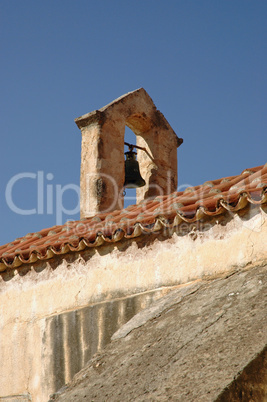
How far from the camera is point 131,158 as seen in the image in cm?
813

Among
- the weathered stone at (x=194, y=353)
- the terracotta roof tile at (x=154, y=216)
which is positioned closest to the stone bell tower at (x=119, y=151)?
the terracotta roof tile at (x=154, y=216)

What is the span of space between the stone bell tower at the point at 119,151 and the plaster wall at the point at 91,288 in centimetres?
180

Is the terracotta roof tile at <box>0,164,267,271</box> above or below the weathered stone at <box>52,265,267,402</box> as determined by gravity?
above

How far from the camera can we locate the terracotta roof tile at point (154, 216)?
4.51 metres

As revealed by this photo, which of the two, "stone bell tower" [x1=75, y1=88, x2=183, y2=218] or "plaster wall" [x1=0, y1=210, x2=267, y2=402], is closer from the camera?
"plaster wall" [x1=0, y1=210, x2=267, y2=402]

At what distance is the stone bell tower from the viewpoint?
7625 mm

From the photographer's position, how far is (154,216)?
4.96 meters

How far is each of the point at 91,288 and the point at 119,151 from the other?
2842 mm

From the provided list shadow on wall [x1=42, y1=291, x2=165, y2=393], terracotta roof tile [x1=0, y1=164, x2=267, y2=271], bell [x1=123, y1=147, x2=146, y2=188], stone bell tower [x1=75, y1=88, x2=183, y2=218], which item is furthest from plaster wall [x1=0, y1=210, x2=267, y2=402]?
bell [x1=123, y1=147, x2=146, y2=188]

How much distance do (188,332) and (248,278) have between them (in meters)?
0.64

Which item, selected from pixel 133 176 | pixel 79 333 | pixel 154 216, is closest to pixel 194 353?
pixel 154 216

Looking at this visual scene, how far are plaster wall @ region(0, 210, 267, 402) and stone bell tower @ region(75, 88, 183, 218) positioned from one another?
1.80 m

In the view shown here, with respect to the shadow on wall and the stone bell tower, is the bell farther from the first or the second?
the shadow on wall

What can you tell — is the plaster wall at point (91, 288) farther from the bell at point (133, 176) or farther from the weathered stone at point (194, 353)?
the bell at point (133, 176)
